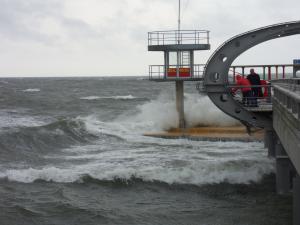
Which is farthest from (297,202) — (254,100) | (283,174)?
(254,100)

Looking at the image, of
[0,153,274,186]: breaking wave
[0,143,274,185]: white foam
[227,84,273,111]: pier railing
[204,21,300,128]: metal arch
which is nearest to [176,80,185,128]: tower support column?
[0,143,274,185]: white foam

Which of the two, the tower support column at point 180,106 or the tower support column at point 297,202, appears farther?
the tower support column at point 180,106

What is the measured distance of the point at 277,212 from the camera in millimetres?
14680

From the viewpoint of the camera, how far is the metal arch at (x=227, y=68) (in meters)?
19.3

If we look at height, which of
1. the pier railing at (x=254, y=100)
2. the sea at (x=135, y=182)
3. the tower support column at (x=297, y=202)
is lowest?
the sea at (x=135, y=182)

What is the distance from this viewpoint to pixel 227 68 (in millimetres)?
19984

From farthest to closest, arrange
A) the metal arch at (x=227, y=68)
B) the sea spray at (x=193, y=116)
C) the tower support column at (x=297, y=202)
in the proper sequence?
1. the sea spray at (x=193, y=116)
2. the metal arch at (x=227, y=68)
3. the tower support column at (x=297, y=202)

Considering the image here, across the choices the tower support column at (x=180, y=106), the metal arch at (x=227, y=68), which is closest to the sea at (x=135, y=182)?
the metal arch at (x=227, y=68)

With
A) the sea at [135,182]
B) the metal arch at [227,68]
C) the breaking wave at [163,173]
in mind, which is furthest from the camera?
the metal arch at [227,68]

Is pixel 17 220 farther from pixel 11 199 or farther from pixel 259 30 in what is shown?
pixel 259 30

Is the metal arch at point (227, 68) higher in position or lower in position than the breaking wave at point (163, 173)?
higher

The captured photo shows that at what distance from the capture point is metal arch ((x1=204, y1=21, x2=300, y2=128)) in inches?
760

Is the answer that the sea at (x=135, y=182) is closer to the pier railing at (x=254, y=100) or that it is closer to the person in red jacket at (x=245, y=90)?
the pier railing at (x=254, y=100)

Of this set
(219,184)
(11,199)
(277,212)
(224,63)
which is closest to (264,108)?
(224,63)
